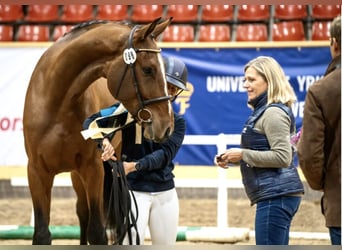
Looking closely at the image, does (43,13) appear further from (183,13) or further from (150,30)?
(150,30)

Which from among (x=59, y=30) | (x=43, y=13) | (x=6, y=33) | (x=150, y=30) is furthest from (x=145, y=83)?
(x=43, y=13)

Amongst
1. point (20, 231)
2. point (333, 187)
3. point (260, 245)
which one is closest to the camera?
point (333, 187)

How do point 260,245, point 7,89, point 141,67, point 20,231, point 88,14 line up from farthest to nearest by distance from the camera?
point 88,14
point 7,89
point 20,231
point 141,67
point 260,245

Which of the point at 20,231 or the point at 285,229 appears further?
the point at 20,231

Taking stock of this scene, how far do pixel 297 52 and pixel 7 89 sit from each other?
2719 millimetres

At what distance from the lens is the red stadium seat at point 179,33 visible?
7.83 meters

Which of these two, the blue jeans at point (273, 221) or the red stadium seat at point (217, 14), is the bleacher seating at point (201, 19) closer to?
the red stadium seat at point (217, 14)

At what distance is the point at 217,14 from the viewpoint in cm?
825

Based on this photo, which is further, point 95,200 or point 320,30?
point 320,30

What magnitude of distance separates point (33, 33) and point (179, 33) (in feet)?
5.46

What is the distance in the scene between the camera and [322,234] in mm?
5371

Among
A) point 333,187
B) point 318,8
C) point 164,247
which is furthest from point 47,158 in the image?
point 318,8

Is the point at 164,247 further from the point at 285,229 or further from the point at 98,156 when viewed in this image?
the point at 98,156

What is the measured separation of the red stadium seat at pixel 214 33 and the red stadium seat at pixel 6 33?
6.88ft
